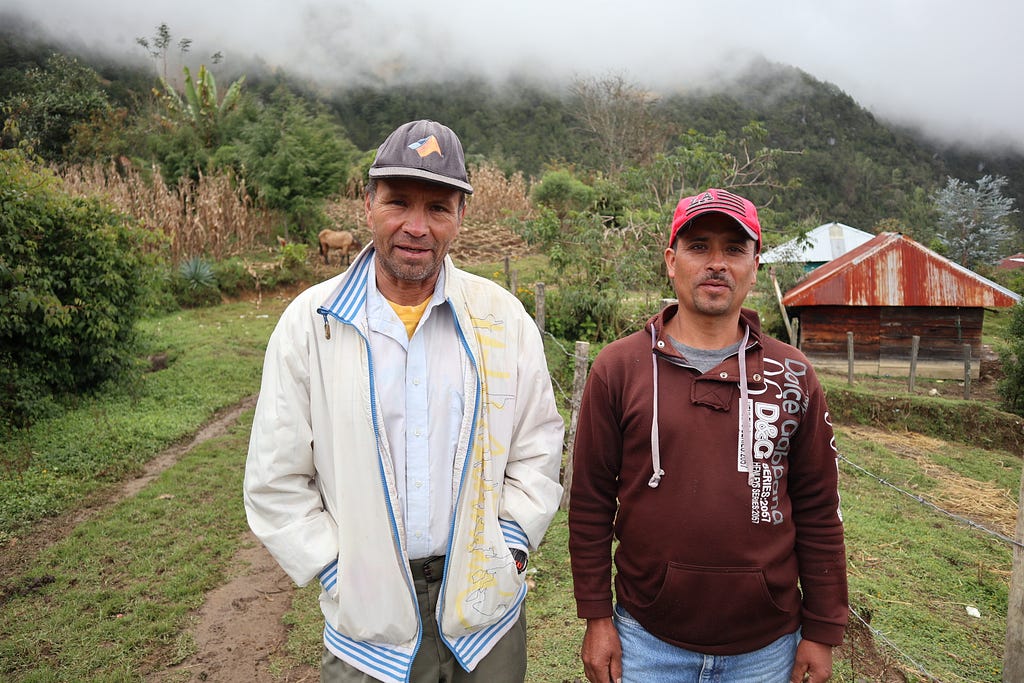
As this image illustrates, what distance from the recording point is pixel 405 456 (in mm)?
1770

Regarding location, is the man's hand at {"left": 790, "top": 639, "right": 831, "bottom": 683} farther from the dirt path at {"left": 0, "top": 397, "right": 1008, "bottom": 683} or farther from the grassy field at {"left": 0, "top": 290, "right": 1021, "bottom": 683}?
the grassy field at {"left": 0, "top": 290, "right": 1021, "bottom": 683}

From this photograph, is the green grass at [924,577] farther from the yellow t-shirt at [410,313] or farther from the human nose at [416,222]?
the human nose at [416,222]

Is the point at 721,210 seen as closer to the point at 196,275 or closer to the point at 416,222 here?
the point at 416,222

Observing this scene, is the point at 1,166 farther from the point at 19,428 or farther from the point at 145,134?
the point at 145,134

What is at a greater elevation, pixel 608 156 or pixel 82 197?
pixel 608 156

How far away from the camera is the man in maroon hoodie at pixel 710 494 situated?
5.75 ft

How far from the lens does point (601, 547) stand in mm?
1911

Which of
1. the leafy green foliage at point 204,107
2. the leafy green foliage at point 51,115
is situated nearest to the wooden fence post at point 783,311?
the leafy green foliage at point 204,107

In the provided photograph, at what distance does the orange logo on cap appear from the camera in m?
1.74

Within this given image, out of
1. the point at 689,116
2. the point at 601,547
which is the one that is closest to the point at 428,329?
the point at 601,547

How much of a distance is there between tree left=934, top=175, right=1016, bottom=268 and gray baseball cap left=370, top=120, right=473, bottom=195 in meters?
35.6

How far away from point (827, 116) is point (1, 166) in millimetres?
62608

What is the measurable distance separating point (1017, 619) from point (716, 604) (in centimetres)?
189

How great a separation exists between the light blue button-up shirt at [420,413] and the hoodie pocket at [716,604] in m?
0.63
